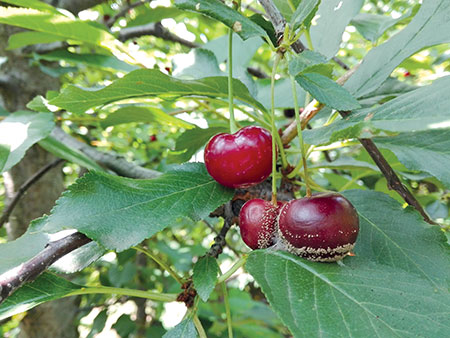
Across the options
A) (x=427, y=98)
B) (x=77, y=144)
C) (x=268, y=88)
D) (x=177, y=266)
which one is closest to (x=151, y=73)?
(x=427, y=98)

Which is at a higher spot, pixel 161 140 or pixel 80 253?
pixel 80 253

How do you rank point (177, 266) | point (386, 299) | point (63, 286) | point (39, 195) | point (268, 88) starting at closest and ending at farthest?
point (386, 299) → point (63, 286) → point (268, 88) → point (39, 195) → point (177, 266)

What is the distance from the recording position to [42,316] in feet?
4.66

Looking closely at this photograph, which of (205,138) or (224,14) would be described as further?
(205,138)

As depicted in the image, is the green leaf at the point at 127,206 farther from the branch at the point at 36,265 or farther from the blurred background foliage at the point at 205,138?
the blurred background foliage at the point at 205,138

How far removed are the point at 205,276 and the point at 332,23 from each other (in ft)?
2.17

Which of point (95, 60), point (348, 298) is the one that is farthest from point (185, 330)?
point (95, 60)

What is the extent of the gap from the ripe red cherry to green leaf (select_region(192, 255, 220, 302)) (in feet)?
0.48

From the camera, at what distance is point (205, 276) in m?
0.67

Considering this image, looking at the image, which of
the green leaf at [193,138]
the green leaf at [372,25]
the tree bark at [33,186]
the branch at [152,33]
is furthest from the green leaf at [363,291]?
the branch at [152,33]

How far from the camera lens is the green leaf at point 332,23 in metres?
0.90

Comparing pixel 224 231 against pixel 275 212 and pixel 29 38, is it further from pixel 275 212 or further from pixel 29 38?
pixel 29 38

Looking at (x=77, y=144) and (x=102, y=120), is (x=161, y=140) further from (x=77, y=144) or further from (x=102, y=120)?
(x=102, y=120)

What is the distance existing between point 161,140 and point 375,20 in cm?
171
